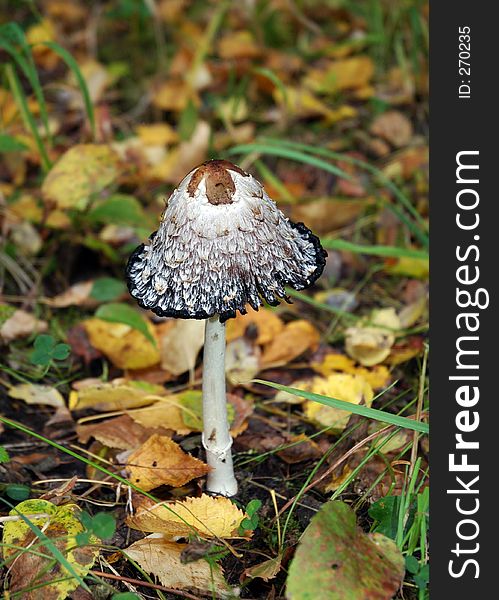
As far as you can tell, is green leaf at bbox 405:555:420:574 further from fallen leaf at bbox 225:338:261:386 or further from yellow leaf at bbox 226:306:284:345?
yellow leaf at bbox 226:306:284:345

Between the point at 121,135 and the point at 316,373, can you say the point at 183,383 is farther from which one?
the point at 121,135

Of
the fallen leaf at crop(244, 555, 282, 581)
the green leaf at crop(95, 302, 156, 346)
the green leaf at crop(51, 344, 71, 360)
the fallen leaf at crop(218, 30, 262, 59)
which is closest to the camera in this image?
the fallen leaf at crop(244, 555, 282, 581)

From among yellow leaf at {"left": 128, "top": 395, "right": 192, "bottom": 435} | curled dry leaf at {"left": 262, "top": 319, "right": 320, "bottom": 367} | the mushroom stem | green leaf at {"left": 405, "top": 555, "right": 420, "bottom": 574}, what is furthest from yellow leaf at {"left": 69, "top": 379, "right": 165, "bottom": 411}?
green leaf at {"left": 405, "top": 555, "right": 420, "bottom": 574}

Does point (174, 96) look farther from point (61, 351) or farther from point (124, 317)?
point (61, 351)

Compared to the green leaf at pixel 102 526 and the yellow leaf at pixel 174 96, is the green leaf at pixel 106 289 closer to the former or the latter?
the green leaf at pixel 102 526

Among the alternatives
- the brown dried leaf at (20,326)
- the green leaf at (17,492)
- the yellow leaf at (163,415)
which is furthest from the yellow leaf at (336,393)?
the brown dried leaf at (20,326)

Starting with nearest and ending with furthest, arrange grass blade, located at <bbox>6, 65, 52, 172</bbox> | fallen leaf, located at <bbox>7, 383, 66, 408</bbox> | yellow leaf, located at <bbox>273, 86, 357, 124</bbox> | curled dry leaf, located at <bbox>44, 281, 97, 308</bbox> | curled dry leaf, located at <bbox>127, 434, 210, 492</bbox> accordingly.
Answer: curled dry leaf, located at <bbox>127, 434, 210, 492</bbox>
fallen leaf, located at <bbox>7, 383, 66, 408</bbox>
curled dry leaf, located at <bbox>44, 281, 97, 308</bbox>
grass blade, located at <bbox>6, 65, 52, 172</bbox>
yellow leaf, located at <bbox>273, 86, 357, 124</bbox>
